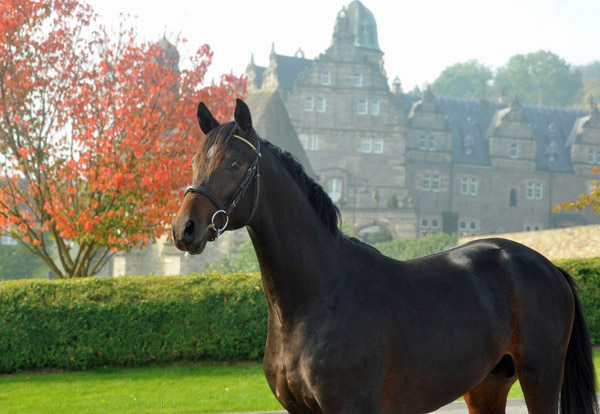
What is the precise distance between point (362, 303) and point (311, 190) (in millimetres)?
662

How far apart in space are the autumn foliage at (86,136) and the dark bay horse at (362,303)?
879 centimetres

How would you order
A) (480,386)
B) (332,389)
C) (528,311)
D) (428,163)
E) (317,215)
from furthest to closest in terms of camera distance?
1. (428,163)
2. (480,386)
3. (528,311)
4. (317,215)
5. (332,389)

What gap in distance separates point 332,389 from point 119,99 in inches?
427

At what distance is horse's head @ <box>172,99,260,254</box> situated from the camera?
2855 millimetres

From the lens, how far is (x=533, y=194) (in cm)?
6712

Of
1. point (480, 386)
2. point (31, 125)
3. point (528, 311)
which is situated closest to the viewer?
point (528, 311)

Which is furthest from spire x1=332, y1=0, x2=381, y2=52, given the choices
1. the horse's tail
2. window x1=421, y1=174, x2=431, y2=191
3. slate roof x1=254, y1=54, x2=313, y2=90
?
the horse's tail

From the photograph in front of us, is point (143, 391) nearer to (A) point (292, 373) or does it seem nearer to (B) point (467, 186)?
(A) point (292, 373)

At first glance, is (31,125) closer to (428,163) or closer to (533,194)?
(428,163)

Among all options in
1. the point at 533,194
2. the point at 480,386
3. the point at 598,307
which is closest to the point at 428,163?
the point at 533,194

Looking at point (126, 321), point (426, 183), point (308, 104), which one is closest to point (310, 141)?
point (308, 104)

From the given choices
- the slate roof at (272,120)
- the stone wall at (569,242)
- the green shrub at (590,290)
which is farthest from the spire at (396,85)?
the green shrub at (590,290)

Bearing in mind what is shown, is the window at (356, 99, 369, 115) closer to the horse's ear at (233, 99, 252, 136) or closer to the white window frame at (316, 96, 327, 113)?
the white window frame at (316, 96, 327, 113)

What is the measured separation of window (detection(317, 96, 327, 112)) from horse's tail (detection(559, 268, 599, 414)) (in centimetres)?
5502
